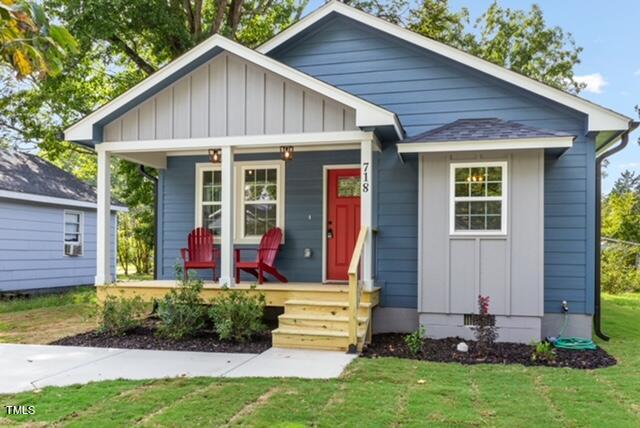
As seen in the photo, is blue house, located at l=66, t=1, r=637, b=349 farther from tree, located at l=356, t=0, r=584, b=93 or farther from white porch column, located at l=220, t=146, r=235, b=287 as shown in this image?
tree, located at l=356, t=0, r=584, b=93

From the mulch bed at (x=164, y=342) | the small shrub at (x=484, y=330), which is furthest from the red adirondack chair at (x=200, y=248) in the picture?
the small shrub at (x=484, y=330)

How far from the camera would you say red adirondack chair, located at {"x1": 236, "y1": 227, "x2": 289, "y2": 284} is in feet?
23.3

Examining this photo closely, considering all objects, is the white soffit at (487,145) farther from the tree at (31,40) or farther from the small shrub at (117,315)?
the tree at (31,40)

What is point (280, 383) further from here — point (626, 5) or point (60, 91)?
point (626, 5)

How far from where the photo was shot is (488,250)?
20.6 ft

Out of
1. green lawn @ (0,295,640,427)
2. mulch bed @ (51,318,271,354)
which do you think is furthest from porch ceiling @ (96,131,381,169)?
green lawn @ (0,295,640,427)

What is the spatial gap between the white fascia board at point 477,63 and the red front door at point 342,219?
7.08 ft

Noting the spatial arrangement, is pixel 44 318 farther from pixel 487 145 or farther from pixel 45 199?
pixel 487 145

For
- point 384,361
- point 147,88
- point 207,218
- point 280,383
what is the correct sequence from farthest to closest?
point 207,218 < point 147,88 < point 384,361 < point 280,383

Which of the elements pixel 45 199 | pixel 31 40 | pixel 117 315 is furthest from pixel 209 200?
→ pixel 31 40

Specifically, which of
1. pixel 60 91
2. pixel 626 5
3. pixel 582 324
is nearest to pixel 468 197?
pixel 582 324

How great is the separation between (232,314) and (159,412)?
2.63 m

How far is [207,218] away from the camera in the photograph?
27.6ft

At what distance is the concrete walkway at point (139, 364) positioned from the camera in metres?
4.57
